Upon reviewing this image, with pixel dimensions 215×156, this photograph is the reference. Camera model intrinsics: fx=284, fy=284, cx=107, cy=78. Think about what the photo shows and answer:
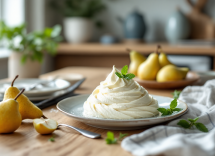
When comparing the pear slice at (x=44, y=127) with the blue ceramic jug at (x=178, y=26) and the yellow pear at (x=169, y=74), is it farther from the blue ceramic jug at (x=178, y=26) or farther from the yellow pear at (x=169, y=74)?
the blue ceramic jug at (x=178, y=26)

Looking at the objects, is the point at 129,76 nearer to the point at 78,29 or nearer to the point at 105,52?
the point at 105,52

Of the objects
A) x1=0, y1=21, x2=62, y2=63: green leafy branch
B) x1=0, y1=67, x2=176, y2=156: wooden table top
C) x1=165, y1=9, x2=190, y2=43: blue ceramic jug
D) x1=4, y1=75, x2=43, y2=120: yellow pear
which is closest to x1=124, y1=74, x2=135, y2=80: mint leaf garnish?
x1=0, y1=67, x2=176, y2=156: wooden table top

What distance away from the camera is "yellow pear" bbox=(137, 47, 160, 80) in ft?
4.11

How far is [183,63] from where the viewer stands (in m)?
2.79

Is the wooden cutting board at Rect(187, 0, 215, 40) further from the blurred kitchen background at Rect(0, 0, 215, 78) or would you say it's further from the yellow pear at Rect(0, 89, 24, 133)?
the yellow pear at Rect(0, 89, 24, 133)

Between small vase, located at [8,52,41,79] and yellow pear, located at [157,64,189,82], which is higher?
yellow pear, located at [157,64,189,82]

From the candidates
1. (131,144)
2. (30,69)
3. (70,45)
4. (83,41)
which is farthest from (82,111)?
(83,41)

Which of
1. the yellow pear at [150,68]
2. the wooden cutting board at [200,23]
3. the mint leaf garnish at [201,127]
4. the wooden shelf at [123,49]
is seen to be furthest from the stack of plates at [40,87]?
the wooden cutting board at [200,23]

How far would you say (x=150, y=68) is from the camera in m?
1.26

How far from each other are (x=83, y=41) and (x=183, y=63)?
123cm

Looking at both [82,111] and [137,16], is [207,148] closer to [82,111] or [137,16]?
[82,111]

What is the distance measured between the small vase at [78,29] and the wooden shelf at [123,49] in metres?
0.21

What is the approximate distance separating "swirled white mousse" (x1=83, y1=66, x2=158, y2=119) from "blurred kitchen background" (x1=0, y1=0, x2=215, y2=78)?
2112 millimetres

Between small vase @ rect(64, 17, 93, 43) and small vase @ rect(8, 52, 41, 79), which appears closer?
small vase @ rect(8, 52, 41, 79)
